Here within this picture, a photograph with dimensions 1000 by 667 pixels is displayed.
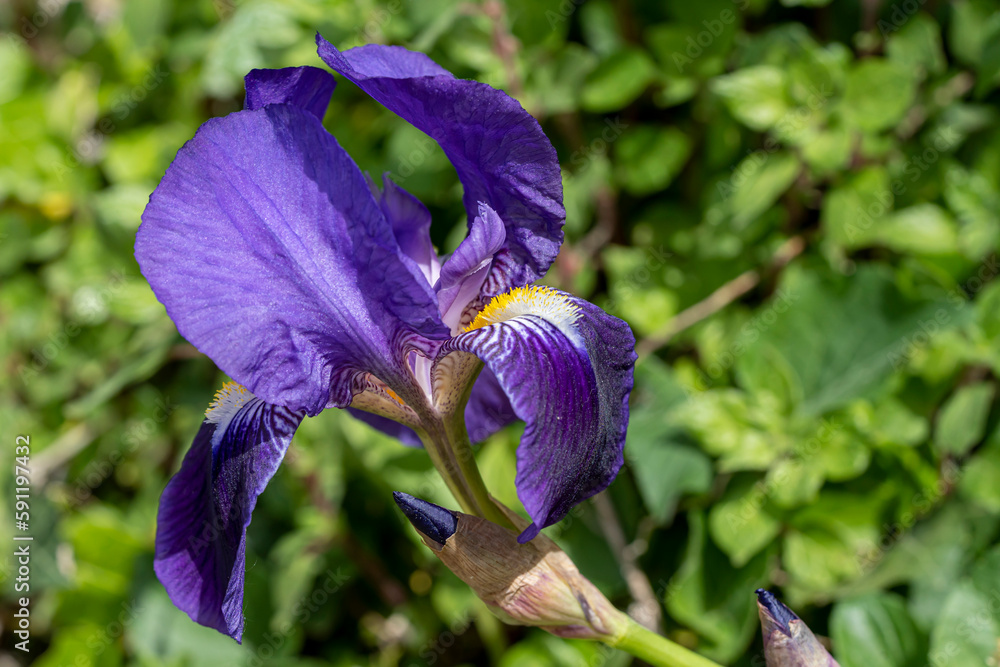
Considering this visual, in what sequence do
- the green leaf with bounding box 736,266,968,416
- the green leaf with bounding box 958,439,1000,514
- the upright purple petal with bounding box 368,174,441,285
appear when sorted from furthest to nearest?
the green leaf with bounding box 736,266,968,416, the green leaf with bounding box 958,439,1000,514, the upright purple petal with bounding box 368,174,441,285

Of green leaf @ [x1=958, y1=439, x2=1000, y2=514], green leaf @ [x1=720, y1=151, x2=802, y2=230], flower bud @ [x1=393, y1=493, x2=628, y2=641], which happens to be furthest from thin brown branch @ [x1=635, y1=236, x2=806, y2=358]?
flower bud @ [x1=393, y1=493, x2=628, y2=641]

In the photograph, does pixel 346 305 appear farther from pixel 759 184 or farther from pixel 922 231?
pixel 922 231

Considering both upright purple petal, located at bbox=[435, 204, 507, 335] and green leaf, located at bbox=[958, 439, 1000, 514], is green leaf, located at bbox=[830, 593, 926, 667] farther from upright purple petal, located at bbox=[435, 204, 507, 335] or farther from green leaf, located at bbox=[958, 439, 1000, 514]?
upright purple petal, located at bbox=[435, 204, 507, 335]

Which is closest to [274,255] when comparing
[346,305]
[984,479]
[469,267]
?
[346,305]

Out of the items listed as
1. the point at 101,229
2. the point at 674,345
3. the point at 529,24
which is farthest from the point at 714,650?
the point at 101,229

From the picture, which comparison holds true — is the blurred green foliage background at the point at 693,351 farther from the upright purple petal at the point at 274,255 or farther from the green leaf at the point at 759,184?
the upright purple petal at the point at 274,255

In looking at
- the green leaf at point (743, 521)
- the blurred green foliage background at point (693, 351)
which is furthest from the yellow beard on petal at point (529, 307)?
the green leaf at point (743, 521)
